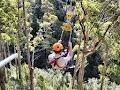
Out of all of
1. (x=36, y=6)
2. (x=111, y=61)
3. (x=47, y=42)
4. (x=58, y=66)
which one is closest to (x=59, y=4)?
(x=36, y=6)

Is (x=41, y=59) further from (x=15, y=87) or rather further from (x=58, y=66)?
(x=58, y=66)

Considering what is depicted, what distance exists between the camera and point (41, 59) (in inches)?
1124

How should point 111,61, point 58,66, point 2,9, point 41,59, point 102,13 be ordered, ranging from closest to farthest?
point 58,66, point 102,13, point 2,9, point 111,61, point 41,59

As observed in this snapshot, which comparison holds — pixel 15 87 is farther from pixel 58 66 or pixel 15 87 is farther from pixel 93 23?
pixel 58 66

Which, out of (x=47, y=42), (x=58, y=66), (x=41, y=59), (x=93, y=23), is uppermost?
(x=93, y=23)

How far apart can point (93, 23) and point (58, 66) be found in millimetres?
3038

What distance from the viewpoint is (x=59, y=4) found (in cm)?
3166

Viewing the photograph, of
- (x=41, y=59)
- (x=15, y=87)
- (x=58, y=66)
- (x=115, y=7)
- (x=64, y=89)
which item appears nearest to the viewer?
(x=58, y=66)

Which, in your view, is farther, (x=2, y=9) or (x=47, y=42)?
(x=47, y=42)

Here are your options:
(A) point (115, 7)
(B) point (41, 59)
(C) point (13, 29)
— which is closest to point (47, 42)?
(B) point (41, 59)

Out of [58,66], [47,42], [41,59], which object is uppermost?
[58,66]

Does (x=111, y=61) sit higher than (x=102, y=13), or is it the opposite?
(x=102, y=13)

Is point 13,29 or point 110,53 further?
point 13,29

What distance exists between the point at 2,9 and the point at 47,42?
1577cm
